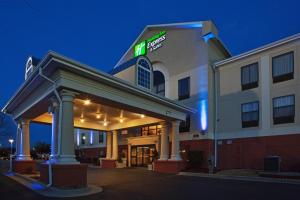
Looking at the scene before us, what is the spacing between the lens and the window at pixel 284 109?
20359 millimetres

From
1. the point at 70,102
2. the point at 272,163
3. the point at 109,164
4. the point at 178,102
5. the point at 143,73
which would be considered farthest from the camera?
the point at 109,164

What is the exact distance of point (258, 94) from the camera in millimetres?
22531

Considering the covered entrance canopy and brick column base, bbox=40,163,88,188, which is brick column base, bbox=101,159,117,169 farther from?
brick column base, bbox=40,163,88,188

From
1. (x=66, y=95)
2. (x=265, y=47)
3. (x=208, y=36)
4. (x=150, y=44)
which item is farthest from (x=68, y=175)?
(x=150, y=44)

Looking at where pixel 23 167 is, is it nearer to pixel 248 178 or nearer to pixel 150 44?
pixel 248 178

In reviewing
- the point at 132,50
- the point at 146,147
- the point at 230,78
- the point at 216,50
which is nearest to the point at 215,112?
the point at 230,78

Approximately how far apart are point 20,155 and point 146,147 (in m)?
12.6

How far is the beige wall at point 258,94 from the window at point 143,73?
266 inches

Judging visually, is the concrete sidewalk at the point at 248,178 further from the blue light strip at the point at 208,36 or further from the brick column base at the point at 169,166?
the blue light strip at the point at 208,36

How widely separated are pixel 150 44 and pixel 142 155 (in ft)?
36.9

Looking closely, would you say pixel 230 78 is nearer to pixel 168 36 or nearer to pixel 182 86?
pixel 182 86

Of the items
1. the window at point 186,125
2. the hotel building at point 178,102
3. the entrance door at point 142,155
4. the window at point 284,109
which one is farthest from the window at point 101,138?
the window at point 284,109

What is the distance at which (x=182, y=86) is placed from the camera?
27.8 meters

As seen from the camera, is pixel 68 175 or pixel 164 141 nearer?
pixel 68 175
